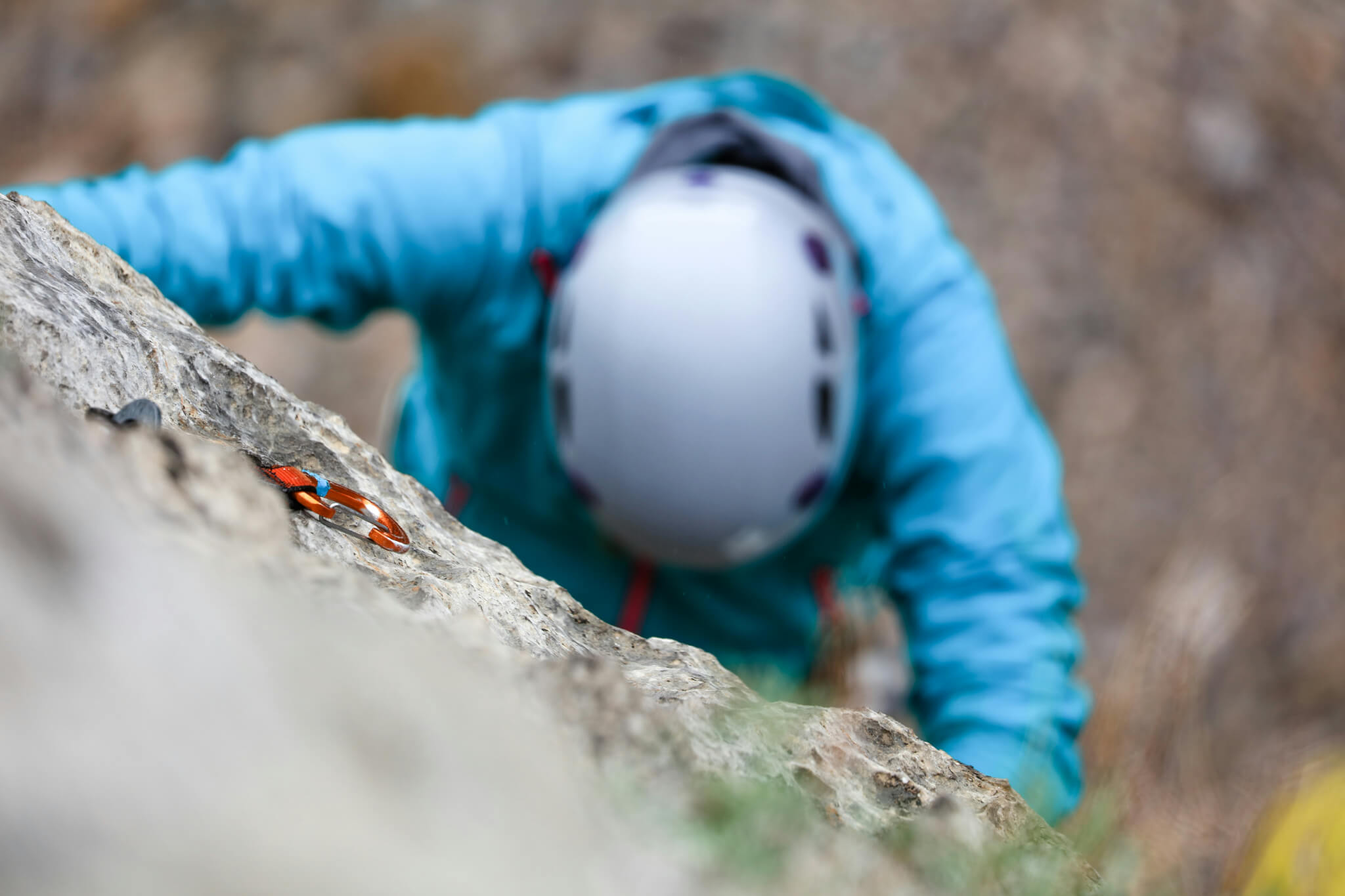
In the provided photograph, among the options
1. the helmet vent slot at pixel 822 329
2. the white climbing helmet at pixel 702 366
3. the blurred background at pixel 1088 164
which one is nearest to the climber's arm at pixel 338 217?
the white climbing helmet at pixel 702 366

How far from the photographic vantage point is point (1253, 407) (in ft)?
8.11

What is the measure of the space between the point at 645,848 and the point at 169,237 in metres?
0.74

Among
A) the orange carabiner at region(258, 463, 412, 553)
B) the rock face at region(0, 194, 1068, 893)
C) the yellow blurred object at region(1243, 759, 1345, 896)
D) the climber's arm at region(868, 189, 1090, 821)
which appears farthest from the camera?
the climber's arm at region(868, 189, 1090, 821)

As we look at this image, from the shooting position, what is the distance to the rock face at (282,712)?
8.5 inches

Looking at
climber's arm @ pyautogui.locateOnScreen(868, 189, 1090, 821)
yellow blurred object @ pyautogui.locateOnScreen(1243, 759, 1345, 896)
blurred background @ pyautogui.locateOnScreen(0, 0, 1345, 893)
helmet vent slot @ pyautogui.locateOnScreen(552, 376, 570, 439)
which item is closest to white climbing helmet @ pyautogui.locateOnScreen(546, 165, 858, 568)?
helmet vent slot @ pyautogui.locateOnScreen(552, 376, 570, 439)

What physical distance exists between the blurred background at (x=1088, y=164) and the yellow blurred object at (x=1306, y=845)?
0.84 meters

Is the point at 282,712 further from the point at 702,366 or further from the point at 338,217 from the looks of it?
the point at 338,217

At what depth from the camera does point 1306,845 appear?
35.0 inches

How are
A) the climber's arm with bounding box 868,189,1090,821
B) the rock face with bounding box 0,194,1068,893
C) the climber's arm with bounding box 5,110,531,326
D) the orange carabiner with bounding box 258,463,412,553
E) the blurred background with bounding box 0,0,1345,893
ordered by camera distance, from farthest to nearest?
the blurred background with bounding box 0,0,1345,893
the climber's arm with bounding box 868,189,1090,821
the climber's arm with bounding box 5,110,531,326
the orange carabiner with bounding box 258,463,412,553
the rock face with bounding box 0,194,1068,893

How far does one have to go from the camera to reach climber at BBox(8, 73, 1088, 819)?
916mm

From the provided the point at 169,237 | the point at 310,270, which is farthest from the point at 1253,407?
the point at 169,237

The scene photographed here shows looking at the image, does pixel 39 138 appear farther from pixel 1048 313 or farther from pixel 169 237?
pixel 1048 313

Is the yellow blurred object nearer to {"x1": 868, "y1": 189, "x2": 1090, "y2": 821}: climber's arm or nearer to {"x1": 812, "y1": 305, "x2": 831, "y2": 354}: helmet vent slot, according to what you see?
{"x1": 868, "y1": 189, "x2": 1090, "y2": 821}: climber's arm

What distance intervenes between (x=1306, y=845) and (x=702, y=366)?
65cm
